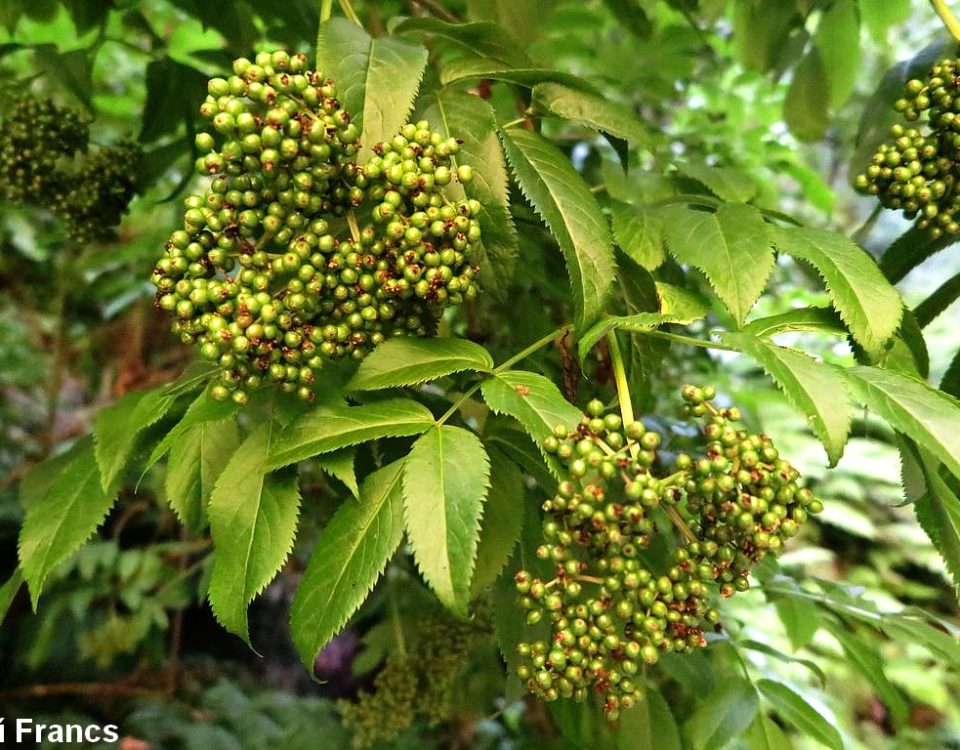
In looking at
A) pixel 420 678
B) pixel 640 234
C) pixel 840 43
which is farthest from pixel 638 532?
pixel 840 43

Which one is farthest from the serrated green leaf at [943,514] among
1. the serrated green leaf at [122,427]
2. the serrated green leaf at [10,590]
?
the serrated green leaf at [10,590]

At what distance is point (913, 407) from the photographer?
81cm

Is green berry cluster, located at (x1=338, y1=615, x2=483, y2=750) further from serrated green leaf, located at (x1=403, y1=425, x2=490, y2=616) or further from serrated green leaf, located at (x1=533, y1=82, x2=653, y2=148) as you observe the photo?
serrated green leaf, located at (x1=533, y1=82, x2=653, y2=148)

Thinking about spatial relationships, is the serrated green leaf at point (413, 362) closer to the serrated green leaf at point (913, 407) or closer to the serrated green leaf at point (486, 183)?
the serrated green leaf at point (486, 183)

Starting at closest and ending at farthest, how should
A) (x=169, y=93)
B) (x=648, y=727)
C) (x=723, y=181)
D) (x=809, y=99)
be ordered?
1. (x=648, y=727)
2. (x=723, y=181)
3. (x=169, y=93)
4. (x=809, y=99)

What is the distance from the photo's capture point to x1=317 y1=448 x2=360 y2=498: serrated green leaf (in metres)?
0.88

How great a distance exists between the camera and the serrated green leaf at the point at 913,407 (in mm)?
782

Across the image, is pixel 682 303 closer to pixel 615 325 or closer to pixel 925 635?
pixel 615 325

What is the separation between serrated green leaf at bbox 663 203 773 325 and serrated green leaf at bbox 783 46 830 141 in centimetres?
104

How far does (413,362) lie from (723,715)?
89 centimetres

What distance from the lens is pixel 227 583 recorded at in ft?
2.96

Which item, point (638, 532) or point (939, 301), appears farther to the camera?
point (939, 301)

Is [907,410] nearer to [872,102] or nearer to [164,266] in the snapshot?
[164,266]

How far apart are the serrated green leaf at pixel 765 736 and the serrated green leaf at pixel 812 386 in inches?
30.8
